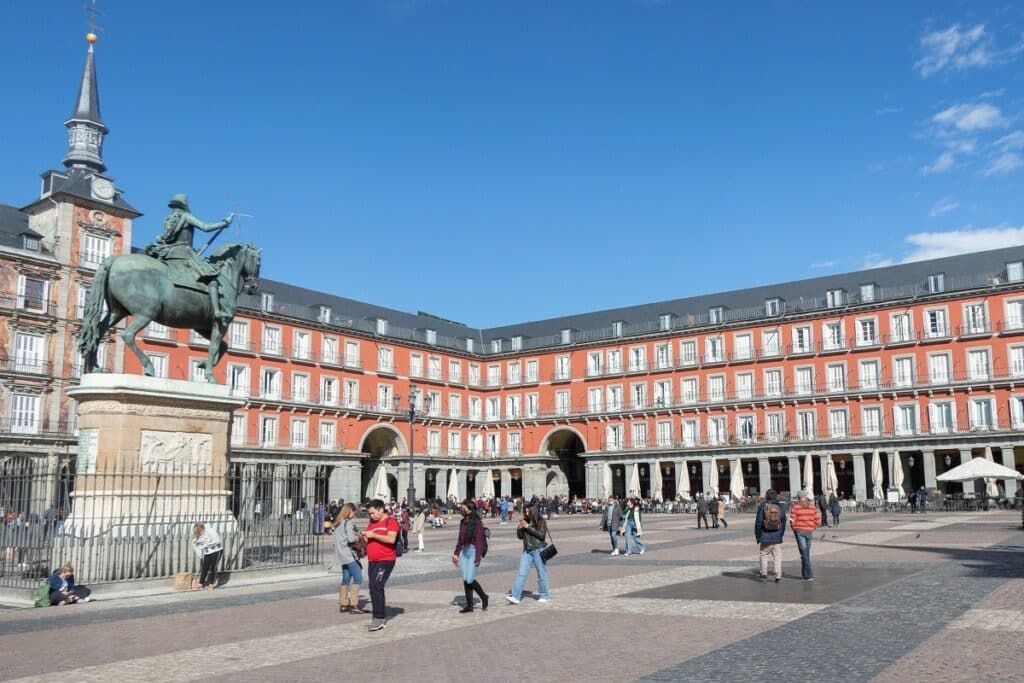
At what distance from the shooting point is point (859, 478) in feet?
181

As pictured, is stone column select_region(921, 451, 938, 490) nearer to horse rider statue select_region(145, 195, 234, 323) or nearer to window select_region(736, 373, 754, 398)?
window select_region(736, 373, 754, 398)

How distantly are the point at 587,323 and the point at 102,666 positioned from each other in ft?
215

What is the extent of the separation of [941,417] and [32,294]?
50879 millimetres

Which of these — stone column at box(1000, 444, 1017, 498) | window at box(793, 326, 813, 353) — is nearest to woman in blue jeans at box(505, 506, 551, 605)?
stone column at box(1000, 444, 1017, 498)

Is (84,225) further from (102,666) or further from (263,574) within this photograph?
(102,666)

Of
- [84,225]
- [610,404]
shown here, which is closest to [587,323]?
[610,404]

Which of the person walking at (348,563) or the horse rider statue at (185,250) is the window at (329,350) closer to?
the horse rider statue at (185,250)

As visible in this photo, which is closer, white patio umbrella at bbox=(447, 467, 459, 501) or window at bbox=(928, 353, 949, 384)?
window at bbox=(928, 353, 949, 384)

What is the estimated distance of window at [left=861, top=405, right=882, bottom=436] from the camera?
56.2 metres

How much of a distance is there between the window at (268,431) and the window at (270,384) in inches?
60.4

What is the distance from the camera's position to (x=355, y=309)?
2697 inches

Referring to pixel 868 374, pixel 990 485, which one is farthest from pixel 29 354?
pixel 990 485

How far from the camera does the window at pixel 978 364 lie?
53.0m

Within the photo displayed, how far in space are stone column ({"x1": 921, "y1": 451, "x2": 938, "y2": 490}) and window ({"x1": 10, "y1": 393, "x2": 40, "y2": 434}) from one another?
48.4m
